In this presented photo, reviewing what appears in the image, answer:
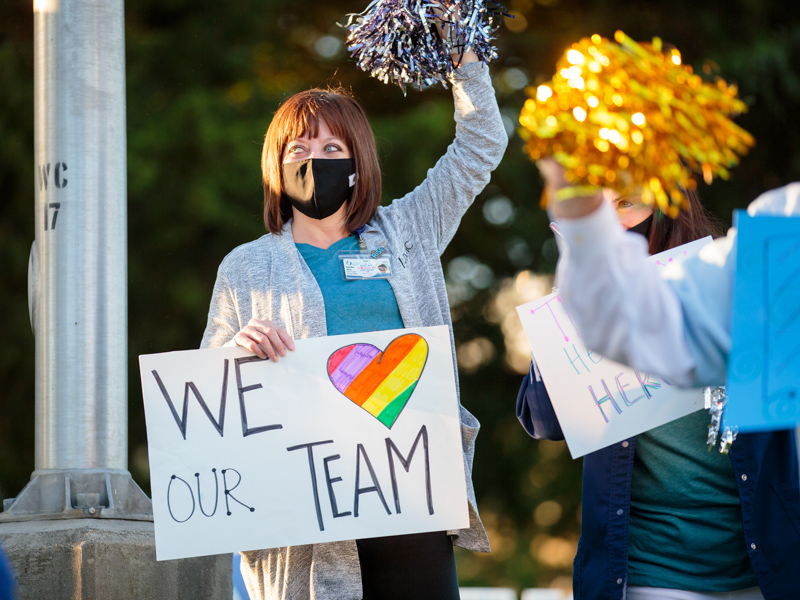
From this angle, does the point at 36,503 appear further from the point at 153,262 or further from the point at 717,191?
the point at 717,191

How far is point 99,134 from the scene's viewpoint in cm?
332

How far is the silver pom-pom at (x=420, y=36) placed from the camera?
2615mm

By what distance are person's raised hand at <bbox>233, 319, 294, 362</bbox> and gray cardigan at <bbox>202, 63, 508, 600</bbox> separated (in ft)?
0.20

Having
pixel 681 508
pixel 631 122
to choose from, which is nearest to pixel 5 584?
pixel 631 122

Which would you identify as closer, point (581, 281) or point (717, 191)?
point (581, 281)

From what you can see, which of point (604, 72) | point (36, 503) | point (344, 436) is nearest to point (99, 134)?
point (36, 503)

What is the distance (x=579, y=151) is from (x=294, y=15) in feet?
22.4

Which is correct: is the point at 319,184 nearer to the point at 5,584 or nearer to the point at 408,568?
the point at 408,568

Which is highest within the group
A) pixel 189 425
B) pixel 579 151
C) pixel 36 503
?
pixel 579 151

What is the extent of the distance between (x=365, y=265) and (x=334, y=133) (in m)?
0.39

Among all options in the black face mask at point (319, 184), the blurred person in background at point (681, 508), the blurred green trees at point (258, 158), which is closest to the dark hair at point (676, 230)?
the blurred person in background at point (681, 508)

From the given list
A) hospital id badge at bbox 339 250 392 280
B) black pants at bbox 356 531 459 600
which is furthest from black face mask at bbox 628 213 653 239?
black pants at bbox 356 531 459 600

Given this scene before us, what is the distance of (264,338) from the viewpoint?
2541 mm

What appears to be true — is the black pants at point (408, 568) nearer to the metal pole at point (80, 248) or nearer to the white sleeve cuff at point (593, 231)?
the metal pole at point (80, 248)
